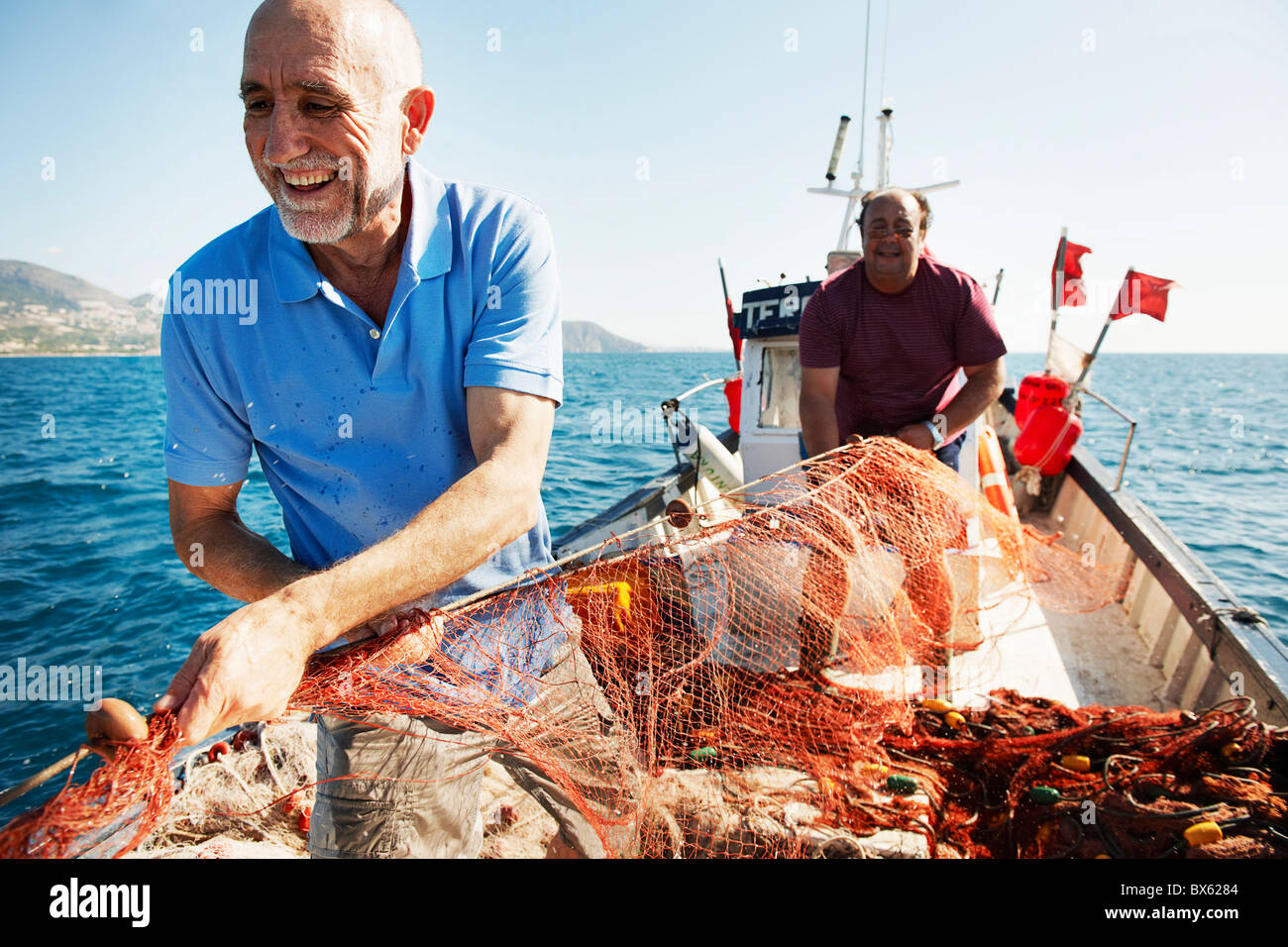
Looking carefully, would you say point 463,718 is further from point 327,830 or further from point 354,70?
point 354,70

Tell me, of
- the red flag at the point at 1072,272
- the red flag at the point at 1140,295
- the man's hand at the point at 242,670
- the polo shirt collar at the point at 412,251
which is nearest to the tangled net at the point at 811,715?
the man's hand at the point at 242,670

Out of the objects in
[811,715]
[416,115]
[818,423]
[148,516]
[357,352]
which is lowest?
[148,516]

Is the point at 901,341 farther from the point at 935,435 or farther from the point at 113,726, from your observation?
the point at 113,726

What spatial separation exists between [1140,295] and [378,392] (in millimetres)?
8668

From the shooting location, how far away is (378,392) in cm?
179

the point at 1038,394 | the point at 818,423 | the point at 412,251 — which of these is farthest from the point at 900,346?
the point at 1038,394

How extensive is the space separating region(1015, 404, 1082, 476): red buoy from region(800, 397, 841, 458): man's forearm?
509cm

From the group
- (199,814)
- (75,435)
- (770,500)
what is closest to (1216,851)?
(770,500)

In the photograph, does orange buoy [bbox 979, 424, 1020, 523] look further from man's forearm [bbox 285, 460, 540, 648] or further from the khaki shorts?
man's forearm [bbox 285, 460, 540, 648]

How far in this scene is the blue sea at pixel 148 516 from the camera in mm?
8180

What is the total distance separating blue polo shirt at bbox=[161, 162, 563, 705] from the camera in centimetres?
178

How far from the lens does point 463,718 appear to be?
1.83 m

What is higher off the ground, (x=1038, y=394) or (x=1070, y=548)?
(x=1038, y=394)

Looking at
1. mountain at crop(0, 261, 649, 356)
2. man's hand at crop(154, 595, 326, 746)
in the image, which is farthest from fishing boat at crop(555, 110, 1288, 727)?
mountain at crop(0, 261, 649, 356)
